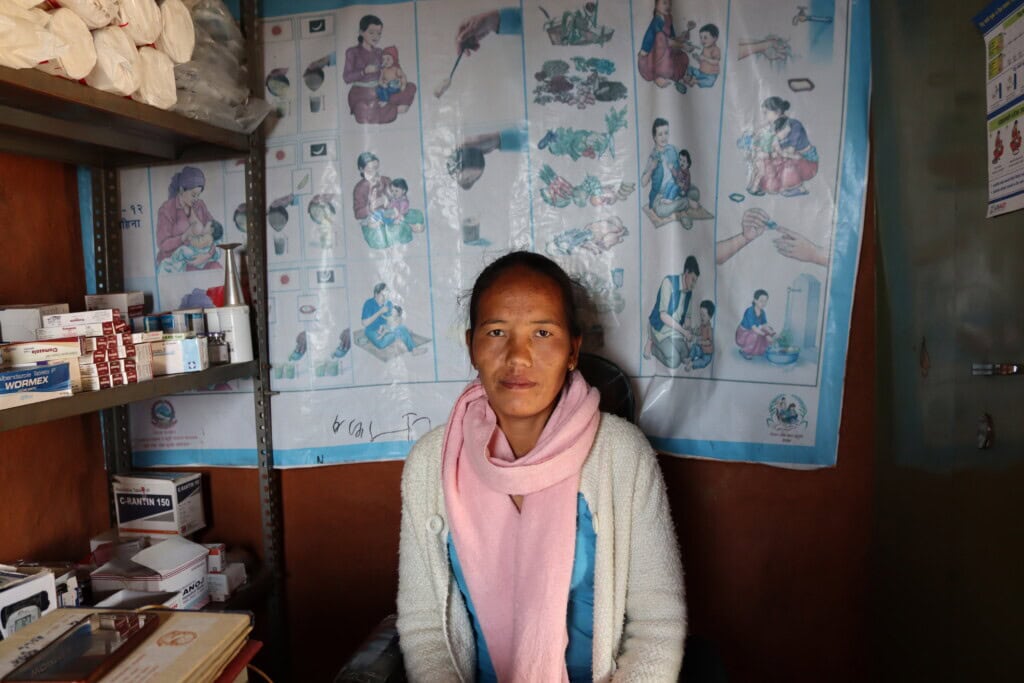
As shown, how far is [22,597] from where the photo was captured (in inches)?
47.1

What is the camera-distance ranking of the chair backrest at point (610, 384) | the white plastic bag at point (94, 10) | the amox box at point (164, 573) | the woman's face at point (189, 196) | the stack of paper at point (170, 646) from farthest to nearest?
the woman's face at point (189, 196), the chair backrest at point (610, 384), the amox box at point (164, 573), the white plastic bag at point (94, 10), the stack of paper at point (170, 646)

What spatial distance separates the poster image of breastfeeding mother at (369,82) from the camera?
1638mm

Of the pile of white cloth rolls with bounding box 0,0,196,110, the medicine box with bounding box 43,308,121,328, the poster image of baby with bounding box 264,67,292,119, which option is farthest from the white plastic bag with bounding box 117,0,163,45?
the medicine box with bounding box 43,308,121,328

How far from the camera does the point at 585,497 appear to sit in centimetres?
123

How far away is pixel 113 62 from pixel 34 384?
23.2 inches

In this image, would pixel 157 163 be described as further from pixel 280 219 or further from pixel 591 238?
pixel 591 238

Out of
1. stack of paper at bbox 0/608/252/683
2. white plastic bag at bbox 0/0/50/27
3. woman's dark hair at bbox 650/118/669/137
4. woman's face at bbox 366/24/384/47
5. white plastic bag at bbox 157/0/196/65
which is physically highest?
woman's face at bbox 366/24/384/47

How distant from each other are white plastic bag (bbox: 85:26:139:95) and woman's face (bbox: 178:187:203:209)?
534 millimetres

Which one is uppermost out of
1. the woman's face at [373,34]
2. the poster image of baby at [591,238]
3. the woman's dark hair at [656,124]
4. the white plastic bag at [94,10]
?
the woman's face at [373,34]

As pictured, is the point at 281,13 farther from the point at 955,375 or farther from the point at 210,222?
the point at 955,375

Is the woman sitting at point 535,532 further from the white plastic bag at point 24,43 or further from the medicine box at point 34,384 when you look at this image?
the white plastic bag at point 24,43

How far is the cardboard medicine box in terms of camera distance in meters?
1.68


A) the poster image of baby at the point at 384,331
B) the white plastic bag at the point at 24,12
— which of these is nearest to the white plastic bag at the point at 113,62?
the white plastic bag at the point at 24,12

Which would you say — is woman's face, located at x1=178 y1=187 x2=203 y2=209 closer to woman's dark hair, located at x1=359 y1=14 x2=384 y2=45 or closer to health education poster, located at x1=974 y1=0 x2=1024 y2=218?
woman's dark hair, located at x1=359 y1=14 x2=384 y2=45
